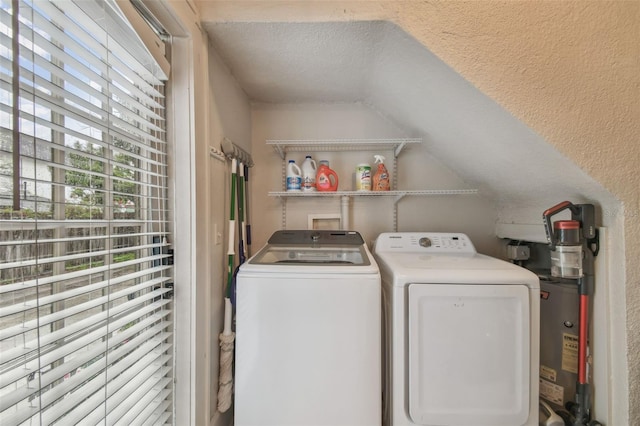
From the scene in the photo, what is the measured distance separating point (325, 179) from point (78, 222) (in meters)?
1.29

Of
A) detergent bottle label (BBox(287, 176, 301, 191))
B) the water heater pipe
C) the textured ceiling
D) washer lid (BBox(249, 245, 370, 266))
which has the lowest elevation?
washer lid (BBox(249, 245, 370, 266))

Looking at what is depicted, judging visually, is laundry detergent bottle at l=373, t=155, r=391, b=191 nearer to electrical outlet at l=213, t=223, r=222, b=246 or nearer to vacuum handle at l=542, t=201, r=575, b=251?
vacuum handle at l=542, t=201, r=575, b=251

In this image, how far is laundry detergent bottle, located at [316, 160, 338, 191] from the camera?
5.54 ft

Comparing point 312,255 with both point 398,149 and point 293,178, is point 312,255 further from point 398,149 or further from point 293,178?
point 398,149

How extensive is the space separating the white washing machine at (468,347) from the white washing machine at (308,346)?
0.49 ft

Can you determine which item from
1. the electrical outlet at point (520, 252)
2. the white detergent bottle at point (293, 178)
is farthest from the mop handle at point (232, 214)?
the electrical outlet at point (520, 252)

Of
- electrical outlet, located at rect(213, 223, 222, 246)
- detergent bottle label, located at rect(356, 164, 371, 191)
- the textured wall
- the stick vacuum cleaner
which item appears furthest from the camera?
detergent bottle label, located at rect(356, 164, 371, 191)

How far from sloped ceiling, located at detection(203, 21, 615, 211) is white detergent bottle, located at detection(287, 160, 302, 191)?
1.84 feet

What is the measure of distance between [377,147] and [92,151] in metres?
1.66

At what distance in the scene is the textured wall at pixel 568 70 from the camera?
960mm

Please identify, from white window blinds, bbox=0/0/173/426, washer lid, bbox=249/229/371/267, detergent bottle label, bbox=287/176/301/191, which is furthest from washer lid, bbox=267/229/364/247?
white window blinds, bbox=0/0/173/426

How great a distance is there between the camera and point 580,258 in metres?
1.07

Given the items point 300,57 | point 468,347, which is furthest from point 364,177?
point 468,347

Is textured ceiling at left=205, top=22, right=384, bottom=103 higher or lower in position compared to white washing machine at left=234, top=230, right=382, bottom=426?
higher
